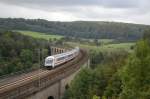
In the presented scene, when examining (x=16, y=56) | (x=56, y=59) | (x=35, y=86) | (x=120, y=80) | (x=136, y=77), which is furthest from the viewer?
(x=16, y=56)

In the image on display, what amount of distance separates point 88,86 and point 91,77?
58.9 inches

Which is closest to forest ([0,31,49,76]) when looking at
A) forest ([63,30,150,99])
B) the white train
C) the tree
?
the white train

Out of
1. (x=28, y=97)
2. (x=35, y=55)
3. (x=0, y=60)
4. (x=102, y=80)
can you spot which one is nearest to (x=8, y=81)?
(x=28, y=97)

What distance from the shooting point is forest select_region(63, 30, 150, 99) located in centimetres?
2922

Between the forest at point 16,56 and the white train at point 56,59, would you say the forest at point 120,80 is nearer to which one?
the white train at point 56,59

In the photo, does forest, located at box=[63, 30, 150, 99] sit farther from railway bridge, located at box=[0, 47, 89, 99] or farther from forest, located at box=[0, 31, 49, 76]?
forest, located at box=[0, 31, 49, 76]

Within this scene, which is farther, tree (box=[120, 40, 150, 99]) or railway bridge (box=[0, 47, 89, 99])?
railway bridge (box=[0, 47, 89, 99])

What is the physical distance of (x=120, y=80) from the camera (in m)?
44.0

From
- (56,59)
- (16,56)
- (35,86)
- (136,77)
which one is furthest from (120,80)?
(16,56)

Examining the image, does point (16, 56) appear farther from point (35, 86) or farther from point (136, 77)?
point (136, 77)

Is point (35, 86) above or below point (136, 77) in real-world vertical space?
below

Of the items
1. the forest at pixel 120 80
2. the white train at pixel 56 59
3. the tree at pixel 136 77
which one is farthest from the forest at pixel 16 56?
the tree at pixel 136 77

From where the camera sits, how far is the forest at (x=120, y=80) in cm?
2922

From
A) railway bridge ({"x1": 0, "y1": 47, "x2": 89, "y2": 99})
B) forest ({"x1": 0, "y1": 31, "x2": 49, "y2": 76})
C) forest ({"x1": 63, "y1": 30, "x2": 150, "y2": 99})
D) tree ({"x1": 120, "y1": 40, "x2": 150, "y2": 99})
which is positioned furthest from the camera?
forest ({"x1": 0, "y1": 31, "x2": 49, "y2": 76})
